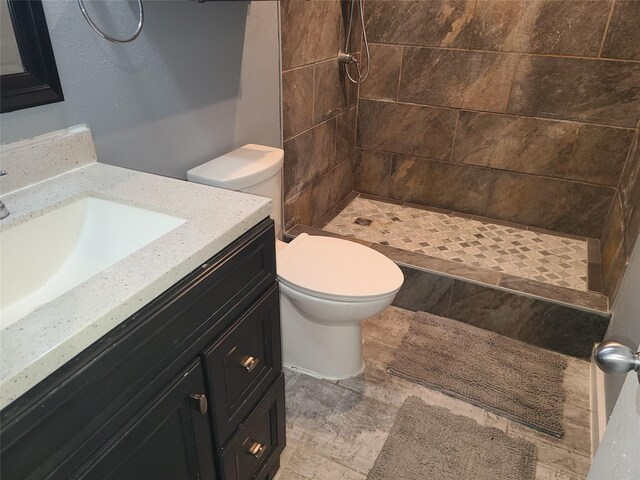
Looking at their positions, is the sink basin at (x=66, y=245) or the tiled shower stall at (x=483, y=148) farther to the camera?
the tiled shower stall at (x=483, y=148)

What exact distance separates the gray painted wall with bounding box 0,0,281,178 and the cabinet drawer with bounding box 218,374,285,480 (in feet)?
2.60

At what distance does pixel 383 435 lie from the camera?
5.29 ft

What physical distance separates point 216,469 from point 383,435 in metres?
0.72

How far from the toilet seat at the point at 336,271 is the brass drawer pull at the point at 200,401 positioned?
2.20 ft

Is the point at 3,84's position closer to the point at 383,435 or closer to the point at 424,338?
the point at 383,435

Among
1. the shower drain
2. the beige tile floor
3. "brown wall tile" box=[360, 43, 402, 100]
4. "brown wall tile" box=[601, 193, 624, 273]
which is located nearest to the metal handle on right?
the beige tile floor

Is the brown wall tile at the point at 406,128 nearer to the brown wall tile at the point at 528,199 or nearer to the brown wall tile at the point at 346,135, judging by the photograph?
the brown wall tile at the point at 346,135

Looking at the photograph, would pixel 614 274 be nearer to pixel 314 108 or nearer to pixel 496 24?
pixel 496 24

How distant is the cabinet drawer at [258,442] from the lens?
1.11 m

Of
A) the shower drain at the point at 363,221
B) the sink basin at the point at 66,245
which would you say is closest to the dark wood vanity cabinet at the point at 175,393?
the sink basin at the point at 66,245

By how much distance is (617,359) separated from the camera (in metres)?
0.64

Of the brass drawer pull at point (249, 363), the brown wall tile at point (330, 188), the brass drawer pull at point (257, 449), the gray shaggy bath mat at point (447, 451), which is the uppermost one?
the brass drawer pull at point (249, 363)

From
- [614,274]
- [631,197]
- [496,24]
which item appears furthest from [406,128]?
[614,274]

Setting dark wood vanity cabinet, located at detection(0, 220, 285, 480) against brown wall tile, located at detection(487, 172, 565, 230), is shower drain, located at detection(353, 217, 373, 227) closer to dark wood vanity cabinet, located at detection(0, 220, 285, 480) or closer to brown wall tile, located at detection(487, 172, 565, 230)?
brown wall tile, located at detection(487, 172, 565, 230)
